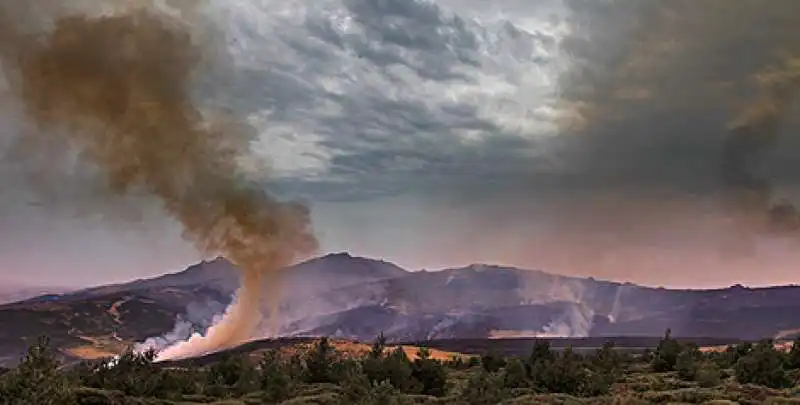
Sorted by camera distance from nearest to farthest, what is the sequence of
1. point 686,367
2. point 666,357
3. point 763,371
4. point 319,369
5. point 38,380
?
point 38,380
point 763,371
point 319,369
point 686,367
point 666,357


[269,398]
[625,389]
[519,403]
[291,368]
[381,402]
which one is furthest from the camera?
[291,368]

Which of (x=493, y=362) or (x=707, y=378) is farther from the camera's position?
(x=493, y=362)

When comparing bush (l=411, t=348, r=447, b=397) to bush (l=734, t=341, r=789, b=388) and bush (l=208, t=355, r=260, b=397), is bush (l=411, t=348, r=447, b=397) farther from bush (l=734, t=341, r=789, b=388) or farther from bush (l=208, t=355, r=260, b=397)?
bush (l=734, t=341, r=789, b=388)

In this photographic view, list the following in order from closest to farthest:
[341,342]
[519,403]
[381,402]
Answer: [381,402], [519,403], [341,342]

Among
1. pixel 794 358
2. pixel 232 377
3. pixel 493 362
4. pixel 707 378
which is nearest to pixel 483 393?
→ pixel 707 378

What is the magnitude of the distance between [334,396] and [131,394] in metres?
12.3

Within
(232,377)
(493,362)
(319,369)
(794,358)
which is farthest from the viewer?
(493,362)

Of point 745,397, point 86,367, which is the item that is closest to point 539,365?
point 745,397

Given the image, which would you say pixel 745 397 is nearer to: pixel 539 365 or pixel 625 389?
pixel 625 389

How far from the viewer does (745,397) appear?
131ft

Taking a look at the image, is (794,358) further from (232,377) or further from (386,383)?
(232,377)

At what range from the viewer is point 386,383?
35875 millimetres

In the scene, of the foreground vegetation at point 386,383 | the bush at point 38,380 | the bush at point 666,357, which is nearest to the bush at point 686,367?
the foreground vegetation at point 386,383

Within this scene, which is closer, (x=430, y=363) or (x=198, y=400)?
(x=198, y=400)
